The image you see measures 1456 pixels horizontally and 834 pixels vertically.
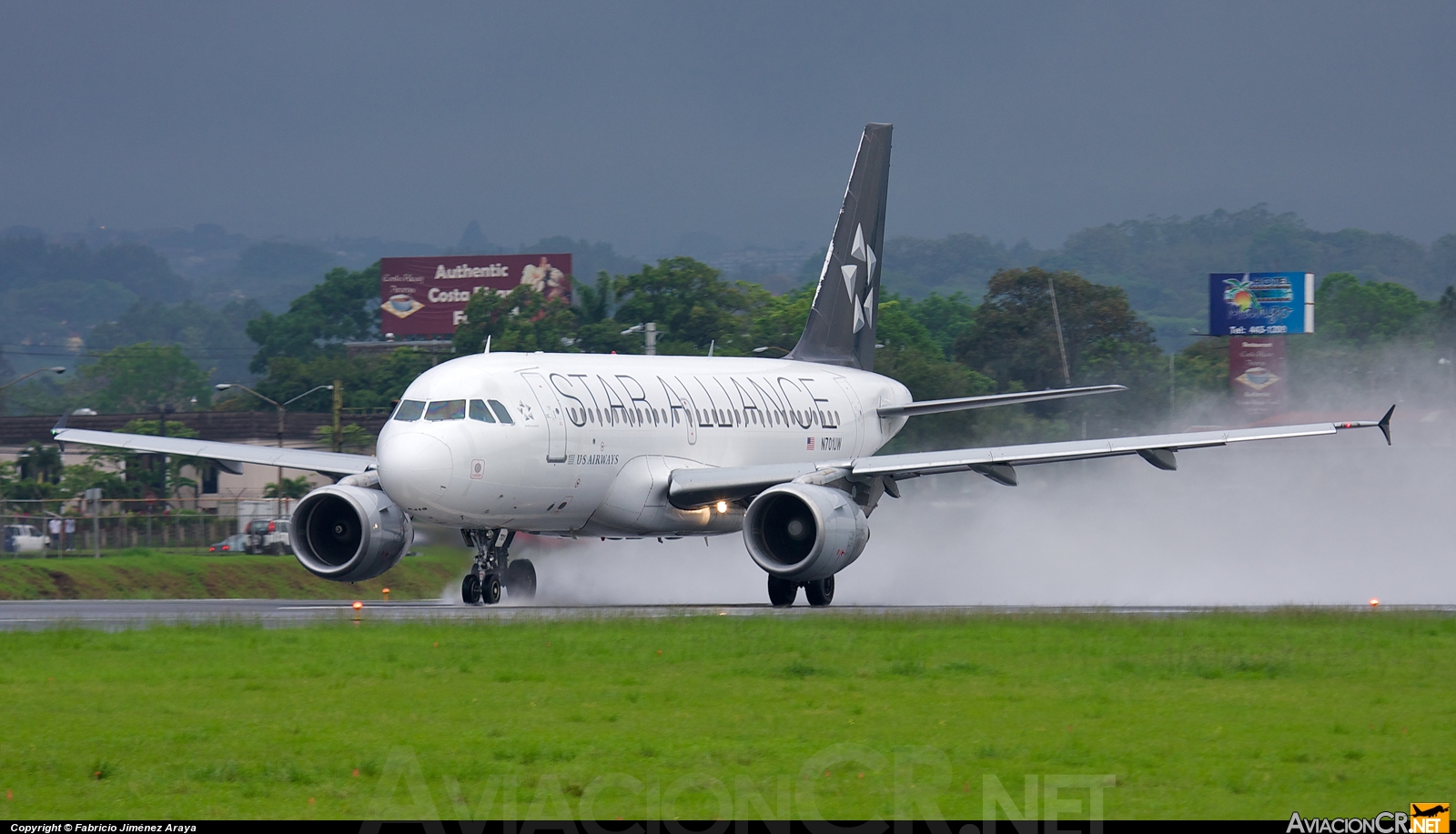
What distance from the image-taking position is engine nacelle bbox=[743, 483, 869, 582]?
2755cm

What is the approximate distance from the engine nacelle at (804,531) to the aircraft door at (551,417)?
9.93 feet

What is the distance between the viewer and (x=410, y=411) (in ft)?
88.4

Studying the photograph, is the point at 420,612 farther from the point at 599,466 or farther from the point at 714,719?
the point at 714,719

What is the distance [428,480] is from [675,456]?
613cm

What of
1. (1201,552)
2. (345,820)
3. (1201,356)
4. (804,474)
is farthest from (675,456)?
(1201,356)

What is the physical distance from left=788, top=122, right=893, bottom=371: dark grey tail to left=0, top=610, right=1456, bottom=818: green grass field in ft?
58.3

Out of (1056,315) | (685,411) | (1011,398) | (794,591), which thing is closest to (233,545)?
(685,411)

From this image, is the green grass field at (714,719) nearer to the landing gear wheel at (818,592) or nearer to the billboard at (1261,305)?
the landing gear wheel at (818,592)

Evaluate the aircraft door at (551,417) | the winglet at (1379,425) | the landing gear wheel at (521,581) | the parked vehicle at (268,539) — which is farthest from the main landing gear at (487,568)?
the parked vehicle at (268,539)

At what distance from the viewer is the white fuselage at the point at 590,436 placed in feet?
86.5

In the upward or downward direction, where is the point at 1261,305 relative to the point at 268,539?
upward

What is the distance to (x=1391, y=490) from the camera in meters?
38.1

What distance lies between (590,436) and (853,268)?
11734 mm

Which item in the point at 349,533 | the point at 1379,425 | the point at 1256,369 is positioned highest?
the point at 1256,369
